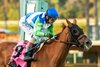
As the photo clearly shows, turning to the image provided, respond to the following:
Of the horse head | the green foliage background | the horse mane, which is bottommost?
the green foliage background

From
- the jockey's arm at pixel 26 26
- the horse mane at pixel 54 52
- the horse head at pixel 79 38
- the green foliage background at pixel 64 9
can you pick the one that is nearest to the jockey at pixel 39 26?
the jockey's arm at pixel 26 26

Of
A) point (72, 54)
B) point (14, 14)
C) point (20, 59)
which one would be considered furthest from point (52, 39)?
point (14, 14)

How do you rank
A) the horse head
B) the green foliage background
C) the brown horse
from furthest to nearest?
the green foliage background → the brown horse → the horse head

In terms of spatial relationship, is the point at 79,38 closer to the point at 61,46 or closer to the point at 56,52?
the point at 61,46

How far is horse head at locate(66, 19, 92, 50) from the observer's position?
9.16 m

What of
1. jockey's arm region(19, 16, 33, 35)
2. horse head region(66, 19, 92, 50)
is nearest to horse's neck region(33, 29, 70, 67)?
horse head region(66, 19, 92, 50)

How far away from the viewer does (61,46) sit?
9.50 metres

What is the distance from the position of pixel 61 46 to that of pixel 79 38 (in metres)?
0.43

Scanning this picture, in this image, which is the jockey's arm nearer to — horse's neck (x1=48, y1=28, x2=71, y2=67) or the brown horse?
the brown horse

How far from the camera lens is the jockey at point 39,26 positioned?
9.34m

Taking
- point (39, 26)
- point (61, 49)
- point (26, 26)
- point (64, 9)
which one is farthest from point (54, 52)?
point (64, 9)

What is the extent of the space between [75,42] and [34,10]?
7.19 feet

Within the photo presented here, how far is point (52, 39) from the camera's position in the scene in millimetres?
9570

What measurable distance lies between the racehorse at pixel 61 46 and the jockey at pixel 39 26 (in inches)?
6.8
